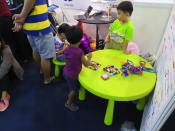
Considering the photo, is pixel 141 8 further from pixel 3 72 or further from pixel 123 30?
pixel 3 72

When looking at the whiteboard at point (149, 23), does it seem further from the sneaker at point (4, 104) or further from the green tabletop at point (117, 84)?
the sneaker at point (4, 104)

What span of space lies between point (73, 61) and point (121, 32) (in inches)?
30.8

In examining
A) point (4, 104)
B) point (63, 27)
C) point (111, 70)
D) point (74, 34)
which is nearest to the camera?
point (74, 34)

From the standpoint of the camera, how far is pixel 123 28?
168cm

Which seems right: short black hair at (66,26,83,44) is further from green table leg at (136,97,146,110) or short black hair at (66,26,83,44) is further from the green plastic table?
green table leg at (136,97,146,110)

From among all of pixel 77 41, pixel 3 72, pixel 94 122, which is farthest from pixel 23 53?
pixel 94 122

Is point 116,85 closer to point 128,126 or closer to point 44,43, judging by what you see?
point 128,126

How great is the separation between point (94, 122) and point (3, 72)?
141cm

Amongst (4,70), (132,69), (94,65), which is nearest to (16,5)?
(4,70)

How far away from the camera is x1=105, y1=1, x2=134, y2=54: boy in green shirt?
156cm

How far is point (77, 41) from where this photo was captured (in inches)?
51.1

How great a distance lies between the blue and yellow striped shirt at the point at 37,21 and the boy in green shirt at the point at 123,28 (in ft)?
2.91

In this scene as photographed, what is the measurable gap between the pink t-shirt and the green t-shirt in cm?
70

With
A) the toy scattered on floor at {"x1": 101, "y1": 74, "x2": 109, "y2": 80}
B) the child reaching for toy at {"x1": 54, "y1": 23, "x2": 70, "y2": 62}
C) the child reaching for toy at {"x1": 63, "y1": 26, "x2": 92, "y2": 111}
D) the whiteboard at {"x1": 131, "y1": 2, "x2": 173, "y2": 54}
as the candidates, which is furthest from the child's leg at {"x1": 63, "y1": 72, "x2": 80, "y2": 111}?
the whiteboard at {"x1": 131, "y1": 2, "x2": 173, "y2": 54}
